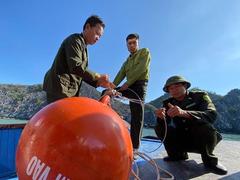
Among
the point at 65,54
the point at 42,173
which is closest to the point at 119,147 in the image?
the point at 42,173

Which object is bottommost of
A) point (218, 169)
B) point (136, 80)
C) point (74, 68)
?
point (218, 169)

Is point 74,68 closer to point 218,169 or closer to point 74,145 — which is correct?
point 74,145

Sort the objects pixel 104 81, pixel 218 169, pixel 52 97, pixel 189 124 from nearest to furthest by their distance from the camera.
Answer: pixel 104 81 → pixel 52 97 → pixel 218 169 → pixel 189 124

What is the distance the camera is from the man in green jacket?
295cm

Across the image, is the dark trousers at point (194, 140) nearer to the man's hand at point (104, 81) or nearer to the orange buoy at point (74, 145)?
the man's hand at point (104, 81)

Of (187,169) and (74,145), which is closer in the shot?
(74,145)

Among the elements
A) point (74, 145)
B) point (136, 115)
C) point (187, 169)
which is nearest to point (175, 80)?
point (136, 115)

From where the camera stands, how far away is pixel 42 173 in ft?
5.03

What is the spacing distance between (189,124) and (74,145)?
7.74ft

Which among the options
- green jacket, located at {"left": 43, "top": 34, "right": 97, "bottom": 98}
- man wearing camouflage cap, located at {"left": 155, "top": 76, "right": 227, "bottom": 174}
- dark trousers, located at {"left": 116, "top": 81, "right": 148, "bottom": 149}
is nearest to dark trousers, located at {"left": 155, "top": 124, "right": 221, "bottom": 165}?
man wearing camouflage cap, located at {"left": 155, "top": 76, "right": 227, "bottom": 174}

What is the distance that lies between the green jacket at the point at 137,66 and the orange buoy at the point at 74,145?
243cm

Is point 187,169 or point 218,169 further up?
point 218,169

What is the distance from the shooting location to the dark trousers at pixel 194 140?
3.42 m

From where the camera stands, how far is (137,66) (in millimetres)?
4188
